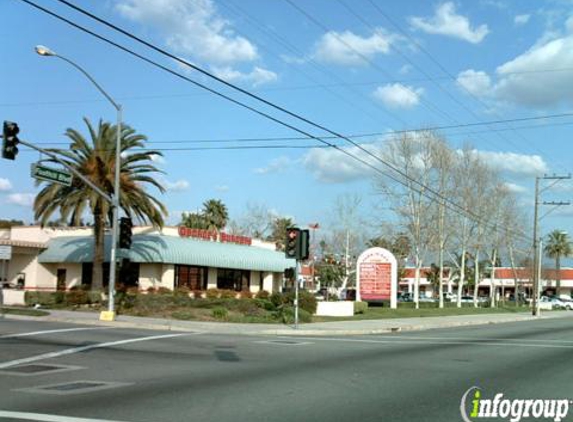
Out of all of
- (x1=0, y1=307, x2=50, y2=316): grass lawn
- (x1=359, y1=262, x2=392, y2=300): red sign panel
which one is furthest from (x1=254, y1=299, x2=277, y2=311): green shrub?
(x1=359, y1=262, x2=392, y2=300): red sign panel

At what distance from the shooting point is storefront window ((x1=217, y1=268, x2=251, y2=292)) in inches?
1982

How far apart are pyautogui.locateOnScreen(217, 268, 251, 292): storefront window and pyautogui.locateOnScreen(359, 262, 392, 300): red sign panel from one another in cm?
1038

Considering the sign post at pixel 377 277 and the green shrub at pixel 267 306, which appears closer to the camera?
the green shrub at pixel 267 306

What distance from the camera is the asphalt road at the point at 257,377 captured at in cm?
905

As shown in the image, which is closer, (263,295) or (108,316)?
(108,316)

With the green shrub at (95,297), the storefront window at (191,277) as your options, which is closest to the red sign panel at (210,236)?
the storefront window at (191,277)

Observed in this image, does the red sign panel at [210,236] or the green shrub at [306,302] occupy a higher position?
the red sign panel at [210,236]

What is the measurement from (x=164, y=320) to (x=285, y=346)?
10749mm

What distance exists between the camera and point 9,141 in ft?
77.3

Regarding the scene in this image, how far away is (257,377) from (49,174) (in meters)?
17.7

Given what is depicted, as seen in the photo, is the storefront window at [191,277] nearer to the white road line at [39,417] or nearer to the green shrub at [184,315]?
the green shrub at [184,315]

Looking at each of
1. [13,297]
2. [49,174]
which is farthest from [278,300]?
[13,297]

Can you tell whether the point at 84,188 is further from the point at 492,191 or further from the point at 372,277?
the point at 492,191

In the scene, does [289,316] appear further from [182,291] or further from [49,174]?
[182,291]
